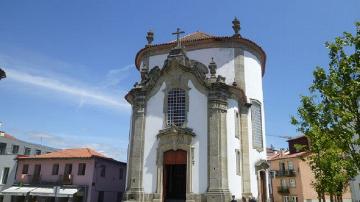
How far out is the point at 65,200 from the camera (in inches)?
1196

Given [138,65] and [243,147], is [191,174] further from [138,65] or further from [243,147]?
[138,65]

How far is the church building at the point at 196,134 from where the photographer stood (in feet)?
64.0

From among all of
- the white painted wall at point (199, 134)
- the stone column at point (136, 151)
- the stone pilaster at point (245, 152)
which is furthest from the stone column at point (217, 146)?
the stone column at point (136, 151)

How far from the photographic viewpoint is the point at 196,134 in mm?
20219

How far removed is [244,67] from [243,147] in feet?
20.0

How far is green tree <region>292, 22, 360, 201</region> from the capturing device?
1237 centimetres

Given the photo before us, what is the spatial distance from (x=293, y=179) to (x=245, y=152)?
94.8 feet

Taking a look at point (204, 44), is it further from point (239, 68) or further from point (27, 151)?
point (27, 151)

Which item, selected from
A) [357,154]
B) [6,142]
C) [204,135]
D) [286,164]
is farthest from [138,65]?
[286,164]

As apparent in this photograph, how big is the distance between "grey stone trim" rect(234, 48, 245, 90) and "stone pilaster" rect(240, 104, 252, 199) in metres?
1.84

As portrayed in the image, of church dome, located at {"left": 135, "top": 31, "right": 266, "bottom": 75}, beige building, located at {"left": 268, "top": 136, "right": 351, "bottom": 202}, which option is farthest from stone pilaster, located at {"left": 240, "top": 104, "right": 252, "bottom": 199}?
beige building, located at {"left": 268, "top": 136, "right": 351, "bottom": 202}

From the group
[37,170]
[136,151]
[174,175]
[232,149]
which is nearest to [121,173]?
[37,170]

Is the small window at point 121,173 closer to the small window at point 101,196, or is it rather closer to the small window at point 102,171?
the small window at point 102,171

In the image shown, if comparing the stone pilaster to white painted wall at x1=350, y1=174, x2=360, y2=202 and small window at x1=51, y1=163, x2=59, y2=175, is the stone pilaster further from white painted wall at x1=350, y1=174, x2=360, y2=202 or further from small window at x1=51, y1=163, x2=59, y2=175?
small window at x1=51, y1=163, x2=59, y2=175
